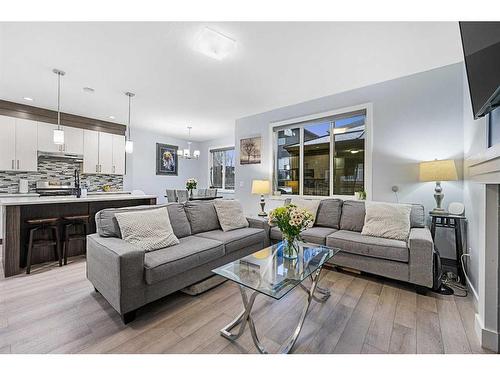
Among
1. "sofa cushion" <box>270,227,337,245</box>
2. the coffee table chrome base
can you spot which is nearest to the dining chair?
"sofa cushion" <box>270,227,337,245</box>

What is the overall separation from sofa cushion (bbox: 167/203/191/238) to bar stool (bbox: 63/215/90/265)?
1.48 meters

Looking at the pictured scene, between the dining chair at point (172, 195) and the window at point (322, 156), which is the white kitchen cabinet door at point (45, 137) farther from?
the window at point (322, 156)

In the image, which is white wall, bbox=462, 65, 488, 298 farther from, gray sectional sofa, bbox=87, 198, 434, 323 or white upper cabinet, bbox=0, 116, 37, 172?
white upper cabinet, bbox=0, 116, 37, 172

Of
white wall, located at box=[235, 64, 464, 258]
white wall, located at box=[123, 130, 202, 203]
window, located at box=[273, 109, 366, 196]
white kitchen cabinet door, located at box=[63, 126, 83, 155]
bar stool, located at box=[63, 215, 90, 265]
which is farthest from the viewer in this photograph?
white wall, located at box=[123, 130, 202, 203]

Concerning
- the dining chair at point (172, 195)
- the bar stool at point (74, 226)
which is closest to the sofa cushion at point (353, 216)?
the bar stool at point (74, 226)

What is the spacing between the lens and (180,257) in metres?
1.96

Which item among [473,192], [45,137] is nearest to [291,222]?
[473,192]

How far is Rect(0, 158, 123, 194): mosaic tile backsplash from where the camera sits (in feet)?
13.8

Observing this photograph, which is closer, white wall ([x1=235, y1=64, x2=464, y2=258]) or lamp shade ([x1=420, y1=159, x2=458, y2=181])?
lamp shade ([x1=420, y1=159, x2=458, y2=181])

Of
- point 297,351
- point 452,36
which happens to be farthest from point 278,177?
point 297,351

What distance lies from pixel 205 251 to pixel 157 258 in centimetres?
47

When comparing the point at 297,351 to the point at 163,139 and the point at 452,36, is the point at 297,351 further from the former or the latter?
the point at 163,139

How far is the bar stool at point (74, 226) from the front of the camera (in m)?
2.92

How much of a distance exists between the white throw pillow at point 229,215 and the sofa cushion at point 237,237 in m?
0.09
